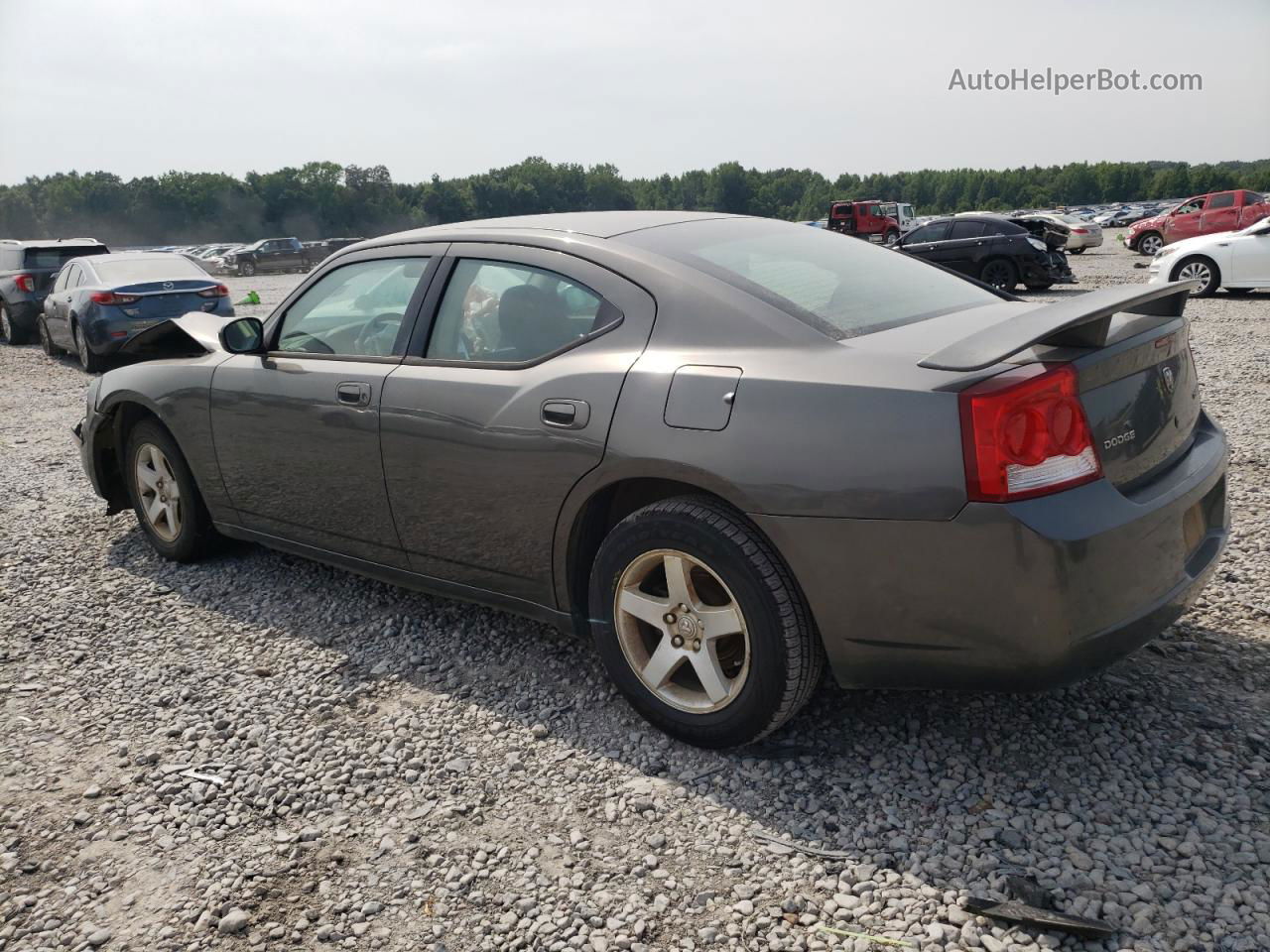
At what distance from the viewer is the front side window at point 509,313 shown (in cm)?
321

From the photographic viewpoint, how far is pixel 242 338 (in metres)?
4.23

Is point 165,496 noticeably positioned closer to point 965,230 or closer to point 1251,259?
point 1251,259

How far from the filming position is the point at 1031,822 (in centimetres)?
255

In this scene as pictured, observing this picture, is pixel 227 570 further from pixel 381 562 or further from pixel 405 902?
pixel 405 902

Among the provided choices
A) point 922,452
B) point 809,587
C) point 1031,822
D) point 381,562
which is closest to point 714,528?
point 809,587

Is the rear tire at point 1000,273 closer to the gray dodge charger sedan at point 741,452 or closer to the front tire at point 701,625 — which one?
the gray dodge charger sedan at point 741,452

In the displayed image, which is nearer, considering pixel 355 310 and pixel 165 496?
pixel 355 310

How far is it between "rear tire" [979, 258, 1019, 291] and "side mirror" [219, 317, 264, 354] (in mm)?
16047

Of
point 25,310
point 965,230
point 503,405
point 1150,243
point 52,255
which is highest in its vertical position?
point 52,255

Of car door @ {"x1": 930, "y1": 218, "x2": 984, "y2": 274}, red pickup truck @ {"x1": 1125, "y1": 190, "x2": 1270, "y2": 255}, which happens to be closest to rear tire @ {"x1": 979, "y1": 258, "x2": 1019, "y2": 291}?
car door @ {"x1": 930, "y1": 218, "x2": 984, "y2": 274}

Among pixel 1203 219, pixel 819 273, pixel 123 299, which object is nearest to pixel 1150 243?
pixel 1203 219

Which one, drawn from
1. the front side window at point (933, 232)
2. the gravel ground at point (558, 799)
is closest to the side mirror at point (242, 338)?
the gravel ground at point (558, 799)

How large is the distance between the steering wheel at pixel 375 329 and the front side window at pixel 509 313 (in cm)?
23

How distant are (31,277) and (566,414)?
16.3 meters
